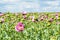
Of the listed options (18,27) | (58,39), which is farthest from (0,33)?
(58,39)

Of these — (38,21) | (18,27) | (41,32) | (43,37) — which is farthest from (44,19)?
(18,27)

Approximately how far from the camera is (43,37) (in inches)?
173

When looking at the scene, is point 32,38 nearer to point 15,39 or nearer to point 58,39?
point 15,39

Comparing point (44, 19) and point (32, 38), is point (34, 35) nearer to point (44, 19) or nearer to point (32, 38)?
point (32, 38)

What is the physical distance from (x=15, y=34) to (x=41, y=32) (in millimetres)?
540

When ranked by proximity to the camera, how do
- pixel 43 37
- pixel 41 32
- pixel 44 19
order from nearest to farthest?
pixel 43 37 < pixel 41 32 < pixel 44 19

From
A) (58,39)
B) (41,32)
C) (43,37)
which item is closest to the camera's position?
(58,39)

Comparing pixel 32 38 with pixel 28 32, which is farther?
pixel 28 32

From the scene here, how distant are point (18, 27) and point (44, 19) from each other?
7.79 feet

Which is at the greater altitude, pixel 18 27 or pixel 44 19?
pixel 18 27

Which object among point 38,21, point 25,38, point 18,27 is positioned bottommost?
point 38,21

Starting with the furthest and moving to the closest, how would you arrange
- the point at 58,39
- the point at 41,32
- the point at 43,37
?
the point at 41,32, the point at 43,37, the point at 58,39

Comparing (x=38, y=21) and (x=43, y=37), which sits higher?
(x=43, y=37)

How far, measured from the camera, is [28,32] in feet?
15.8
